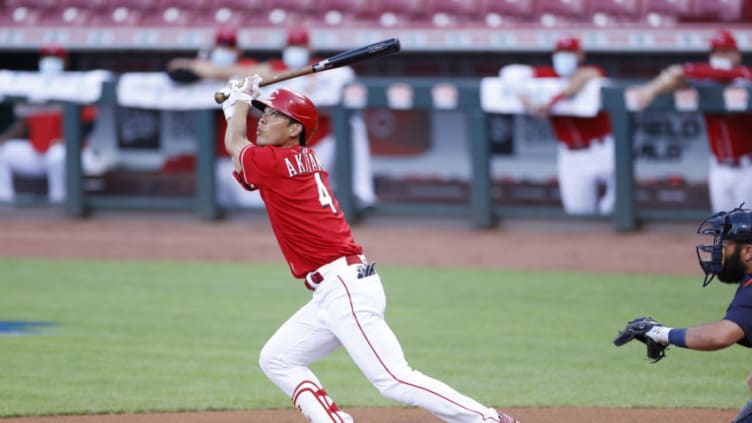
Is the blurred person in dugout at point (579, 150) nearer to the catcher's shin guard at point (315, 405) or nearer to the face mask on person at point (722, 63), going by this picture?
the face mask on person at point (722, 63)

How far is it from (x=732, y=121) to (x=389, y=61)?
461cm

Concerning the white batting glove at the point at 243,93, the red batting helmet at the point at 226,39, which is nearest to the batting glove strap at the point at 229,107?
the white batting glove at the point at 243,93

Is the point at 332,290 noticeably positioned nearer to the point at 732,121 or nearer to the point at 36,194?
the point at 732,121

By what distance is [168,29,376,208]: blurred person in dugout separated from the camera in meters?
11.7

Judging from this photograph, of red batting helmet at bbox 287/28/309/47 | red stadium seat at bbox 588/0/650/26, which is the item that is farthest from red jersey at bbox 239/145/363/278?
red stadium seat at bbox 588/0/650/26

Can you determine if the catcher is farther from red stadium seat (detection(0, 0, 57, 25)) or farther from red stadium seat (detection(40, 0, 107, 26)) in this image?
red stadium seat (detection(0, 0, 57, 25))

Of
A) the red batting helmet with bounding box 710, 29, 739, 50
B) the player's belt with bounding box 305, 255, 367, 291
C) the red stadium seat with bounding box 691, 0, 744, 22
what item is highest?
the red stadium seat with bounding box 691, 0, 744, 22

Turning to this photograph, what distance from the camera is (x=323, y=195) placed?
476 centimetres

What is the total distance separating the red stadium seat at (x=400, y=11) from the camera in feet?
43.5

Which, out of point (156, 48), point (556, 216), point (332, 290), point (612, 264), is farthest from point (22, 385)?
point (156, 48)

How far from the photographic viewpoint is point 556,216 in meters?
11.4

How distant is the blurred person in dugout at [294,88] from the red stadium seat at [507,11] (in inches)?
78.2

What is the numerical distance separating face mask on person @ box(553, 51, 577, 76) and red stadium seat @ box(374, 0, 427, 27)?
2431 millimetres

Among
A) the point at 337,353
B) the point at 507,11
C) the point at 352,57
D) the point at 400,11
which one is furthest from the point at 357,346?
the point at 400,11
